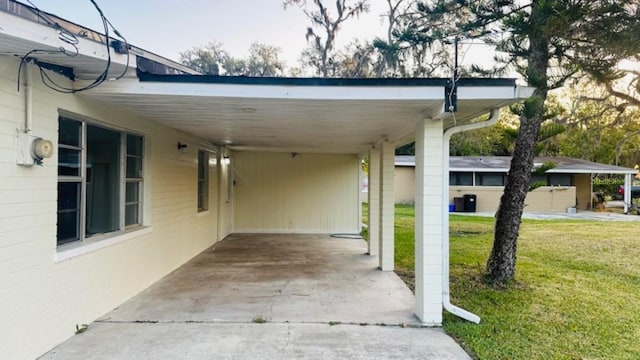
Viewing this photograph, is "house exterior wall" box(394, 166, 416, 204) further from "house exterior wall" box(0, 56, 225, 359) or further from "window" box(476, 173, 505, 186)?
"house exterior wall" box(0, 56, 225, 359)

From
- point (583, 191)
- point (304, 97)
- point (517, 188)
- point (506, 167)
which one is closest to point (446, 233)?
point (304, 97)

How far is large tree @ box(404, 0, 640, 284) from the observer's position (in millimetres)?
4797

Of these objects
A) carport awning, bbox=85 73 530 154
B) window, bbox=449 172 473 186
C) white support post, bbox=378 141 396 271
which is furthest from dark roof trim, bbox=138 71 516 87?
window, bbox=449 172 473 186

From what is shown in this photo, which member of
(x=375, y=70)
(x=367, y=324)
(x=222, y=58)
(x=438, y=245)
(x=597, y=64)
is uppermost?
(x=222, y=58)

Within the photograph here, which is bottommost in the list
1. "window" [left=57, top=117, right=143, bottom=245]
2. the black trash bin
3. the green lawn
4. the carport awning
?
the green lawn

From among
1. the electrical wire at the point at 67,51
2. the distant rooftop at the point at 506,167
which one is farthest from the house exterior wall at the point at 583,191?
the electrical wire at the point at 67,51

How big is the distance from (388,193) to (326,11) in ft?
49.8

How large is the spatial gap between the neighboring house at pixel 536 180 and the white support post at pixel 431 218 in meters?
15.6

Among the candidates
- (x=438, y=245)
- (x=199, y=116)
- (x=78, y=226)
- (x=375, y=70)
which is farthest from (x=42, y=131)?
(x=375, y=70)

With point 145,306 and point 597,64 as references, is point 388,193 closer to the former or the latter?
point 597,64

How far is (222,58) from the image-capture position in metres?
24.2

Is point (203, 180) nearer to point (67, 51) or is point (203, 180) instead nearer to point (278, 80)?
point (278, 80)

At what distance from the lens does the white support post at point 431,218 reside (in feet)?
13.4

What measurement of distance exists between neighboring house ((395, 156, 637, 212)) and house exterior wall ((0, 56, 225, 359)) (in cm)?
1641
